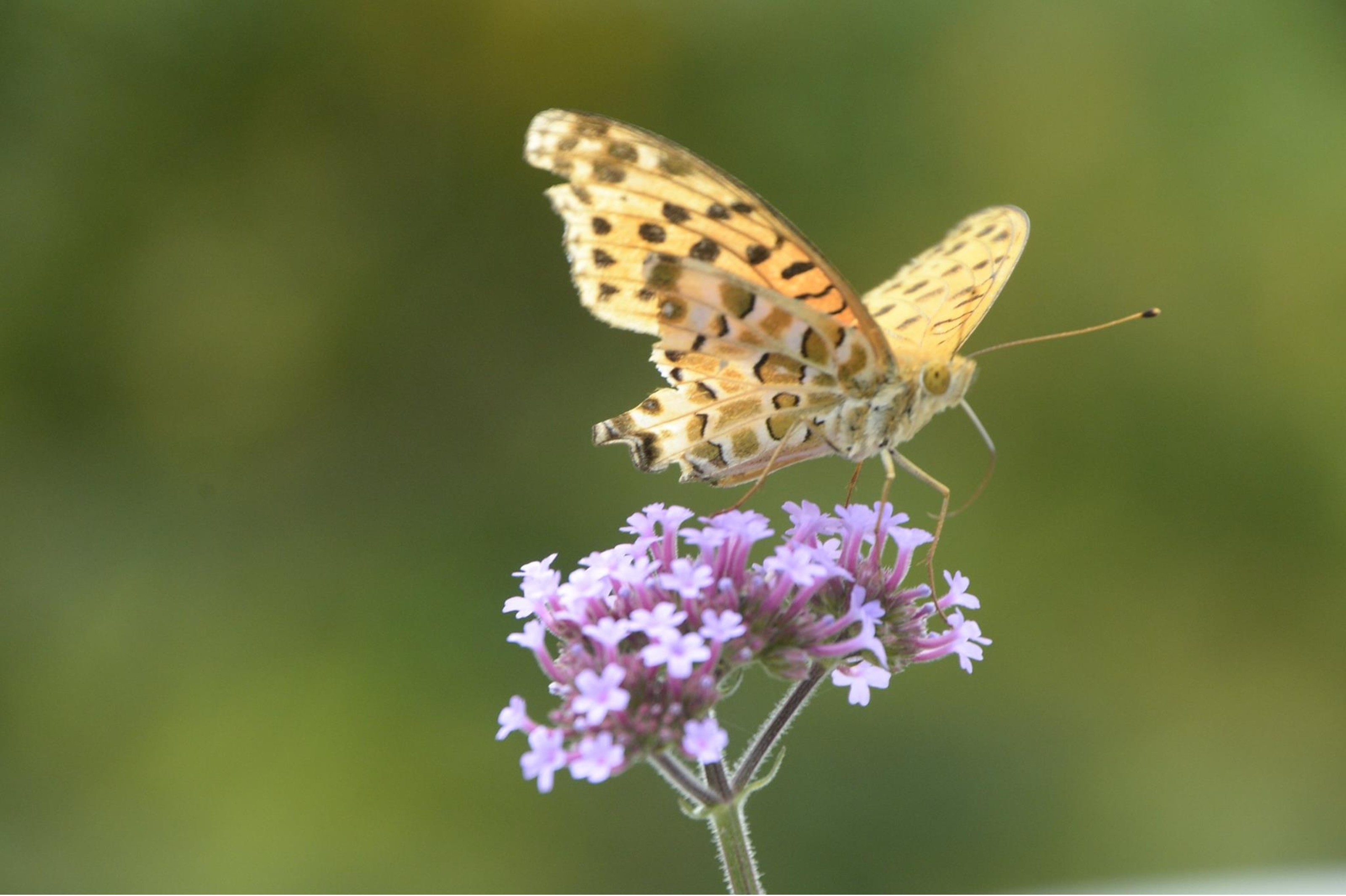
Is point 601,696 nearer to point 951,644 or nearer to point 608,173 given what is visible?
point 951,644

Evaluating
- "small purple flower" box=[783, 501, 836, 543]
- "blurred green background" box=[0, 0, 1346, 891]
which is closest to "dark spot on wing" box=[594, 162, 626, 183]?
"small purple flower" box=[783, 501, 836, 543]

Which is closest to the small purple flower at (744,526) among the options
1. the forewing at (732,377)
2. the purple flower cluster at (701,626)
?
the purple flower cluster at (701,626)

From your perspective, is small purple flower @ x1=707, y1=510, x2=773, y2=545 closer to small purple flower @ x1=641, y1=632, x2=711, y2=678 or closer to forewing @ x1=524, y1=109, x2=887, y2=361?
small purple flower @ x1=641, y1=632, x2=711, y2=678

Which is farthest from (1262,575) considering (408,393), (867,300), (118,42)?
(118,42)

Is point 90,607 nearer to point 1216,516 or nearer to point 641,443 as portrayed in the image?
point 641,443

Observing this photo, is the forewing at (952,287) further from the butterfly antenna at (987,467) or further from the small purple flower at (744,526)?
the small purple flower at (744,526)
